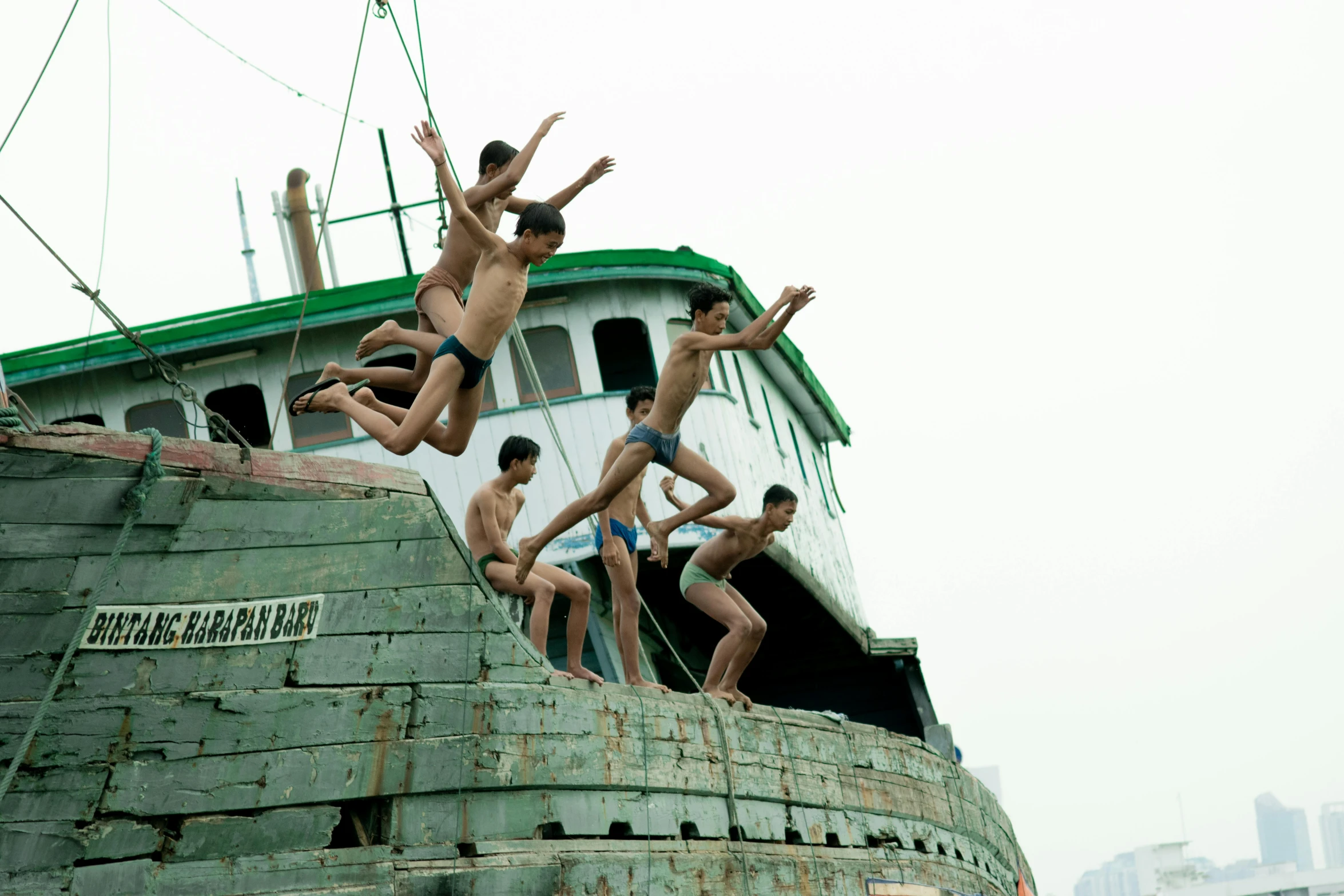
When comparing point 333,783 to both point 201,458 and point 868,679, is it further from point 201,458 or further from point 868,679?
point 868,679

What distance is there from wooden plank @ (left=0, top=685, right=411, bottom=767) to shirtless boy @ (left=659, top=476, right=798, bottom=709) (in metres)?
2.61

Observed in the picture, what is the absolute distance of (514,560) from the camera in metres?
7.47

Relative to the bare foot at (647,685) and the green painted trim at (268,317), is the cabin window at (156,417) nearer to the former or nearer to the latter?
the green painted trim at (268,317)

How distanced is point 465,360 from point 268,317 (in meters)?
8.08

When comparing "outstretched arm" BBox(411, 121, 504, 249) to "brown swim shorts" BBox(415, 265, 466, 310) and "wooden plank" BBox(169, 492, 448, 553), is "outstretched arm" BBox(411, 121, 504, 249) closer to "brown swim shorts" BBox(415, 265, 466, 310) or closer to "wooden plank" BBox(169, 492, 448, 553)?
"brown swim shorts" BBox(415, 265, 466, 310)

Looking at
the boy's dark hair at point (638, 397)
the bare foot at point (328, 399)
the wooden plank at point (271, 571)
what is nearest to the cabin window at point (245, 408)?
the boy's dark hair at point (638, 397)

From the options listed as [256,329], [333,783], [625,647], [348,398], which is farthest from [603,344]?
[333,783]

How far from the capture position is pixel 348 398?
21.5 ft

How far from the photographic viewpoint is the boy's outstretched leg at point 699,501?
7578 mm

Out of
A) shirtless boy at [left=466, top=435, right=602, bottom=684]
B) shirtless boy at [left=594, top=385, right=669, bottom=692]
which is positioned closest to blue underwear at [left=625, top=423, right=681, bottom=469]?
shirtless boy at [left=594, top=385, right=669, bottom=692]

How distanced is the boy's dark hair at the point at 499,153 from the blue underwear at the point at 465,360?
1019mm

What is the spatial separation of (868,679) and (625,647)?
1084 cm

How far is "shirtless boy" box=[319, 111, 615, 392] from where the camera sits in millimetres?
6871

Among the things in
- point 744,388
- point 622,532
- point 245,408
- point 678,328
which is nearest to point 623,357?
point 678,328
